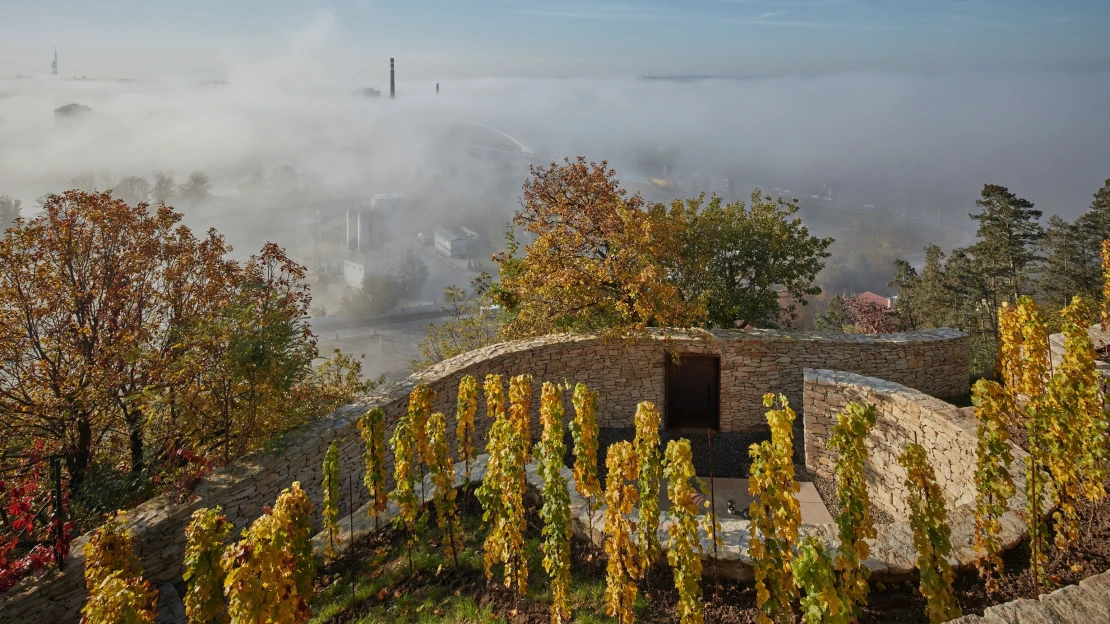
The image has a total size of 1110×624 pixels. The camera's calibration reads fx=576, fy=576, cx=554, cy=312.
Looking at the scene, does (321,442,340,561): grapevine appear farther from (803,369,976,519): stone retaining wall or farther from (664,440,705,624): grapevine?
(803,369,976,519): stone retaining wall

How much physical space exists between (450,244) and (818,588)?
9189 centimetres

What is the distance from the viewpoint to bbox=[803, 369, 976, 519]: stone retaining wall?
7.97 meters

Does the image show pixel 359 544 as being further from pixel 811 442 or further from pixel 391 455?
pixel 811 442

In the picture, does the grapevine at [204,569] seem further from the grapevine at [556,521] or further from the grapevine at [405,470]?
the grapevine at [556,521]

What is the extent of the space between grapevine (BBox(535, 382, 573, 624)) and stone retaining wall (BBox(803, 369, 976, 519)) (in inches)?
206

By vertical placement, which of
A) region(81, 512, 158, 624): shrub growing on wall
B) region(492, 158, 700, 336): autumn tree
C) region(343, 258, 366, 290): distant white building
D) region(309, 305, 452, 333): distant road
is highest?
region(492, 158, 700, 336): autumn tree

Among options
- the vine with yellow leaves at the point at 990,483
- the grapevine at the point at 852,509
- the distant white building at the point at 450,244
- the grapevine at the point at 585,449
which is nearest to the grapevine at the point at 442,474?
the grapevine at the point at 585,449

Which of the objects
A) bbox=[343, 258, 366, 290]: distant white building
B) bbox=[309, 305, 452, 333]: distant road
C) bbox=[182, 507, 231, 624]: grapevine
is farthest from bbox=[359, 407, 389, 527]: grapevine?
bbox=[343, 258, 366, 290]: distant white building

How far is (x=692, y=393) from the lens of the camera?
1234cm

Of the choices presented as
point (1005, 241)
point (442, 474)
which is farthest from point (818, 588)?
point (1005, 241)

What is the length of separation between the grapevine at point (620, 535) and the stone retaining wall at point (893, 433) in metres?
4.77

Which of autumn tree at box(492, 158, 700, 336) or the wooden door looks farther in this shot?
the wooden door

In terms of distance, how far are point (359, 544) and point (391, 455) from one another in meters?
2.71

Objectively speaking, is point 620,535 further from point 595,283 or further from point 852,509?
point 595,283
